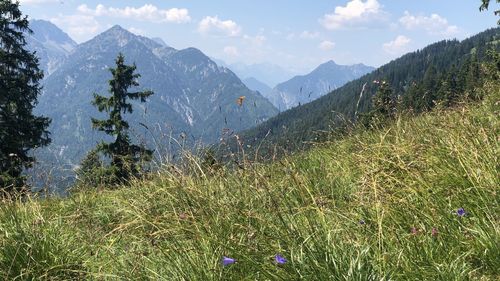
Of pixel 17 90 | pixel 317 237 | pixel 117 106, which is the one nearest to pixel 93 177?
pixel 317 237

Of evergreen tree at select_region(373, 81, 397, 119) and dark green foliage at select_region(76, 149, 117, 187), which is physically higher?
evergreen tree at select_region(373, 81, 397, 119)

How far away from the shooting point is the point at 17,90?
2322cm

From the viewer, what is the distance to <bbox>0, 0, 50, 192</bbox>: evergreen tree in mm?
22734

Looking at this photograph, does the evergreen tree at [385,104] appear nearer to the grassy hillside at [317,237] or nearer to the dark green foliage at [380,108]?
the dark green foliage at [380,108]

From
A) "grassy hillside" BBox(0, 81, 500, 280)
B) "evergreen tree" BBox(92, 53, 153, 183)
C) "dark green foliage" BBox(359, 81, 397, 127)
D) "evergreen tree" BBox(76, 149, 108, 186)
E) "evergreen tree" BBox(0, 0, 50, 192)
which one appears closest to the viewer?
"grassy hillside" BBox(0, 81, 500, 280)

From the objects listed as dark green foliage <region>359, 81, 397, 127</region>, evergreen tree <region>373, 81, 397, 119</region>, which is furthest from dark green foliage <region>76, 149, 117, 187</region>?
evergreen tree <region>373, 81, 397, 119</region>

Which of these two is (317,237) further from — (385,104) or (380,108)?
(380,108)

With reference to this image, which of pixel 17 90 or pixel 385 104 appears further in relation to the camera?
pixel 17 90

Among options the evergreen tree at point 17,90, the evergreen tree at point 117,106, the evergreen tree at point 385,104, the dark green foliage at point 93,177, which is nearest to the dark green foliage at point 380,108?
the evergreen tree at point 385,104

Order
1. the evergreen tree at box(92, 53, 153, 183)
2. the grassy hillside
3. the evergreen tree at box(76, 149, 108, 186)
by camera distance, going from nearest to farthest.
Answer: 1. the grassy hillside
2. the evergreen tree at box(76, 149, 108, 186)
3. the evergreen tree at box(92, 53, 153, 183)

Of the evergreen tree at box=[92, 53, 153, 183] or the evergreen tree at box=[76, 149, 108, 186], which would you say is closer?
the evergreen tree at box=[76, 149, 108, 186]

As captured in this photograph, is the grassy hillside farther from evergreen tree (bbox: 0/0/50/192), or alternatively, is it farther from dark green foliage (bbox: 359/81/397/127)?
evergreen tree (bbox: 0/0/50/192)

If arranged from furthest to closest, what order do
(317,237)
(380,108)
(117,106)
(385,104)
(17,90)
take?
(117,106) → (17,90) → (380,108) → (385,104) → (317,237)

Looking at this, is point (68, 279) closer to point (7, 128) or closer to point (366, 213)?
point (366, 213)
